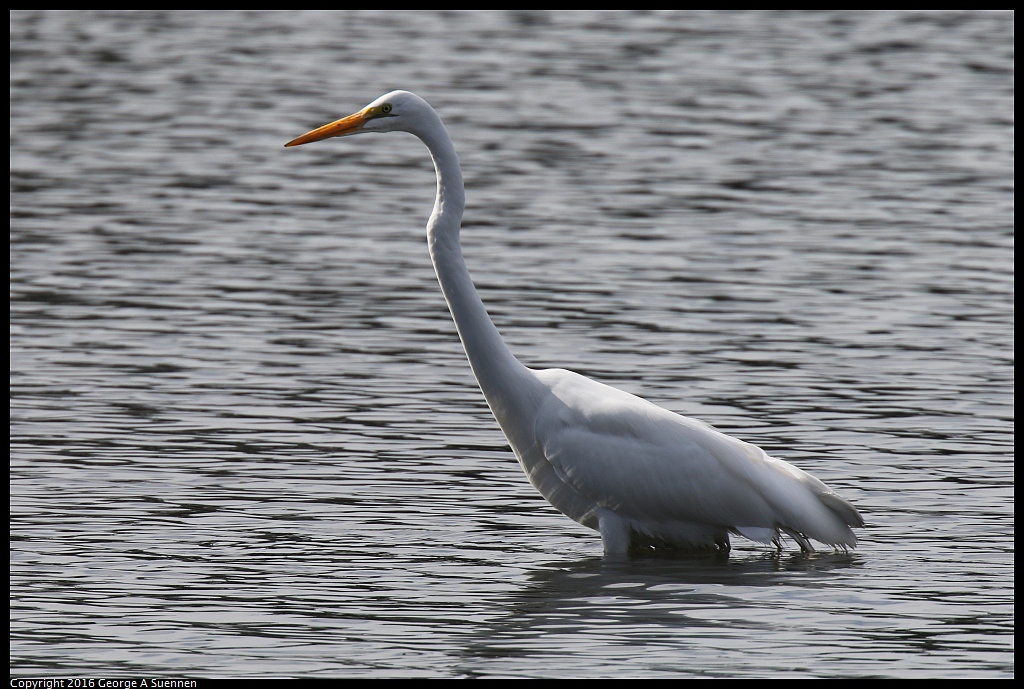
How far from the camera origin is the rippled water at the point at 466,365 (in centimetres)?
886

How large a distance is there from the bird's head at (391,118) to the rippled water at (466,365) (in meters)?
2.30

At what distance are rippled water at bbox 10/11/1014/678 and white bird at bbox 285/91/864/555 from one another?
0.24 meters

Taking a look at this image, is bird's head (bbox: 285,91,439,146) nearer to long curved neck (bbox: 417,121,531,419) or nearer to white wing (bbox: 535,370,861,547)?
long curved neck (bbox: 417,121,531,419)

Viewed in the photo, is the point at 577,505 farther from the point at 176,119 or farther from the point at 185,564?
the point at 176,119

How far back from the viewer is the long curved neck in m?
10.0

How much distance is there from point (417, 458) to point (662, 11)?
32.0 m

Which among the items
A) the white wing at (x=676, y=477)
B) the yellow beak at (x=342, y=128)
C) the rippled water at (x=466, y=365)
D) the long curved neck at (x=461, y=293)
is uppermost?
the yellow beak at (x=342, y=128)

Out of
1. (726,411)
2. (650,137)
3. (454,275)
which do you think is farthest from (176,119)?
(454,275)

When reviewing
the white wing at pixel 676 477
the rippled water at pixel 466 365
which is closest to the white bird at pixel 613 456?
the white wing at pixel 676 477

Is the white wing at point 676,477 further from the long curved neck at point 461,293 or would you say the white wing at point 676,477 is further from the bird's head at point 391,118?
the bird's head at point 391,118

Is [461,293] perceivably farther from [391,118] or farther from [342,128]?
[342,128]

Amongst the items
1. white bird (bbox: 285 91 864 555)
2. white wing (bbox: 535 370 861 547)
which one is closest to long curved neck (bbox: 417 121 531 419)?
white bird (bbox: 285 91 864 555)

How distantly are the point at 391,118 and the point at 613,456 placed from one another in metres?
2.28

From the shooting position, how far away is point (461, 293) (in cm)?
1014
